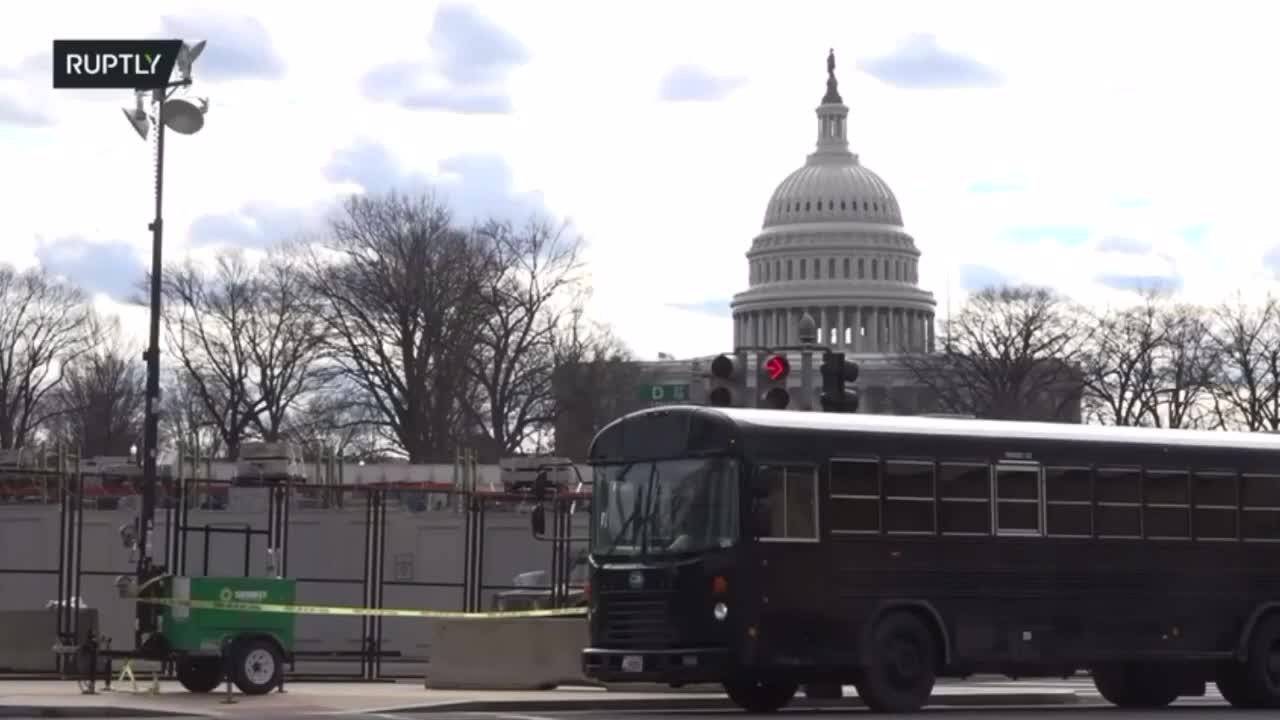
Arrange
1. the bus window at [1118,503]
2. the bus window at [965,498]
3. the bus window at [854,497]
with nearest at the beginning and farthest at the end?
the bus window at [854,497] < the bus window at [965,498] < the bus window at [1118,503]

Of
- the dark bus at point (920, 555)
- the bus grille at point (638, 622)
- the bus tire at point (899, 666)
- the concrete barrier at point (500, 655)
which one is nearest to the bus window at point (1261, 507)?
Result: the dark bus at point (920, 555)

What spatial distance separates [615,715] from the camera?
26.4 metres

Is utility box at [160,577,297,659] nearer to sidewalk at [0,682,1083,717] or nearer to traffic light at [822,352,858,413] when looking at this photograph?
sidewalk at [0,682,1083,717]

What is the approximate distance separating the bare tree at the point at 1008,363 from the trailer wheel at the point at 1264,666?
3101 inches

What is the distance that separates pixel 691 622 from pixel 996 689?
1030cm

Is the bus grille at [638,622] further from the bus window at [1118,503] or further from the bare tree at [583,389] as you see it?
the bare tree at [583,389]

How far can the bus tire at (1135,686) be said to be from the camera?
30.5 m

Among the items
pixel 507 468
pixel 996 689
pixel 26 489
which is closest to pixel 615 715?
pixel 996 689

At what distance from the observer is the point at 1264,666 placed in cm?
2981

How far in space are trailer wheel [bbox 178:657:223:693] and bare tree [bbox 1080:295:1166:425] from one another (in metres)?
83.5

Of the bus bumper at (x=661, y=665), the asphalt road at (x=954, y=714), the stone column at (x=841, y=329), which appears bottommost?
the asphalt road at (x=954, y=714)

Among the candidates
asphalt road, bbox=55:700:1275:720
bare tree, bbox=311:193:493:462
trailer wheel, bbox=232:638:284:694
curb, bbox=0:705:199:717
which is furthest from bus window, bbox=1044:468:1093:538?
bare tree, bbox=311:193:493:462

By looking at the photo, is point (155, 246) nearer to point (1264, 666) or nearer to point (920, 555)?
point (920, 555)

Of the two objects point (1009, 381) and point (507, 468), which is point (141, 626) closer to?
point (507, 468)
